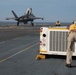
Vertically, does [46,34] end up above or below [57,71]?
above

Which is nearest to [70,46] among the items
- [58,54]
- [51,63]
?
[51,63]

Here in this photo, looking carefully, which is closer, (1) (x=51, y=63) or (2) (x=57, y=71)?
(2) (x=57, y=71)

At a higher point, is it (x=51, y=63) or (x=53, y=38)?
(x=53, y=38)

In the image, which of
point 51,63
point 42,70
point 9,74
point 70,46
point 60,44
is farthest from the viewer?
point 60,44

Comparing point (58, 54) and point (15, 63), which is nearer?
point (15, 63)

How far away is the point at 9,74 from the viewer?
8.90 meters

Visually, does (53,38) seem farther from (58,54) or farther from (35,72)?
(35,72)

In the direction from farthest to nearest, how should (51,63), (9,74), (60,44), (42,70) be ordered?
(60,44)
(51,63)
(42,70)
(9,74)

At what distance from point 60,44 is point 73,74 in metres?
3.52

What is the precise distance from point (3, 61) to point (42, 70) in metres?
2.56

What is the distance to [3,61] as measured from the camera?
11.7 m

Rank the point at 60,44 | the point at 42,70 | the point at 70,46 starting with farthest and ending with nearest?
the point at 60,44 → the point at 70,46 → the point at 42,70

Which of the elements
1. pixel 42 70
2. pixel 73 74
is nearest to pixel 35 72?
pixel 42 70

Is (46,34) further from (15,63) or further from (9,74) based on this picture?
(9,74)
